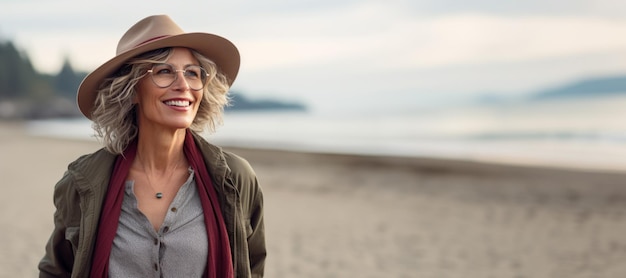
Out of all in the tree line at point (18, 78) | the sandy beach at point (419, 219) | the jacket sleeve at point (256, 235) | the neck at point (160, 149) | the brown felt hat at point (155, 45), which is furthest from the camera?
the tree line at point (18, 78)

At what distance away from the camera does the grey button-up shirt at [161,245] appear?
2004 mm

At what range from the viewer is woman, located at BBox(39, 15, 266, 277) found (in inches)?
78.5

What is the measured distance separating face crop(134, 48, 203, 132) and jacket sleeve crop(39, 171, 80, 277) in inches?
13.1

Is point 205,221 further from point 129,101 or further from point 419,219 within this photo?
point 419,219


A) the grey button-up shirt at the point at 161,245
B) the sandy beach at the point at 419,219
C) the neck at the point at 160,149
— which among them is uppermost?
the neck at the point at 160,149

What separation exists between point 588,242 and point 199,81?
7.64 m

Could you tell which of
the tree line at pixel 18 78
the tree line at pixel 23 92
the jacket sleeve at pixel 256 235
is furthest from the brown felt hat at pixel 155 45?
the tree line at pixel 18 78

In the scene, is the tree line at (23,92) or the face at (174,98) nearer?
the face at (174,98)

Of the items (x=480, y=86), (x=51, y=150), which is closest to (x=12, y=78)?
(x=480, y=86)

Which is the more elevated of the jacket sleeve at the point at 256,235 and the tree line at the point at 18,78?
the tree line at the point at 18,78

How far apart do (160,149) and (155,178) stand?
0.09 metres

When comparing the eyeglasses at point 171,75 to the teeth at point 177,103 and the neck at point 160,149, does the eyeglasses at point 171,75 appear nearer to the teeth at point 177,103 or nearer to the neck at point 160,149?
the teeth at point 177,103

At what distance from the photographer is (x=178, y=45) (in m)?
2.02

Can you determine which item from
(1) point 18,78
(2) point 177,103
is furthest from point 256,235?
(1) point 18,78
